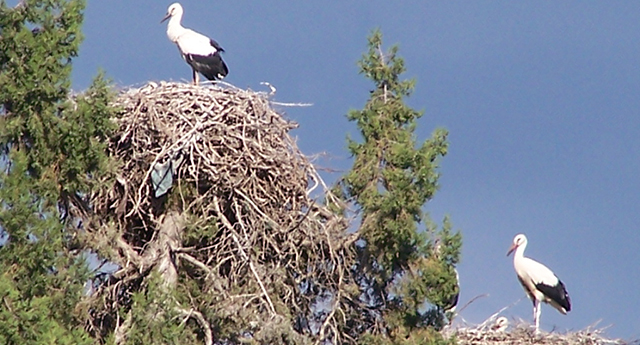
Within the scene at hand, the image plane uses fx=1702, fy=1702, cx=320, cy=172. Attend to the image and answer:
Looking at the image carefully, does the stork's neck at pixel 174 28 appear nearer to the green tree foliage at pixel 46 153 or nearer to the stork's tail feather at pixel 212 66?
the stork's tail feather at pixel 212 66

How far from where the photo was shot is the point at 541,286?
1942 cm

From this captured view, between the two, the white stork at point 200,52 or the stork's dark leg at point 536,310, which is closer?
the white stork at point 200,52

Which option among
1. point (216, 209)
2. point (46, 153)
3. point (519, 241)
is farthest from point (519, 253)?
point (46, 153)

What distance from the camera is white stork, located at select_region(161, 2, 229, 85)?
1788 cm

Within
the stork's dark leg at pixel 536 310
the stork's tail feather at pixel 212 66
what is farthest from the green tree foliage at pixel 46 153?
the stork's dark leg at pixel 536 310

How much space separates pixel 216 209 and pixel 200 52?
119 inches

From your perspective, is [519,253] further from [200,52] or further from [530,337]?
[200,52]

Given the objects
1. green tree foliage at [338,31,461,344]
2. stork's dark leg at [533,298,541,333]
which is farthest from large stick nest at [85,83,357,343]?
stork's dark leg at [533,298,541,333]

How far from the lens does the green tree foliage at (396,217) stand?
587 inches

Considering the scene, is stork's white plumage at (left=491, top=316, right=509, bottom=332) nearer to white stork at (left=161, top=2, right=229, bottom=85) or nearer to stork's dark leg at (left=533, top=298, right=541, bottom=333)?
stork's dark leg at (left=533, top=298, right=541, bottom=333)

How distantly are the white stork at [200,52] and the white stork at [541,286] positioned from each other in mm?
4356

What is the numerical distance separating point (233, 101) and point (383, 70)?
142cm

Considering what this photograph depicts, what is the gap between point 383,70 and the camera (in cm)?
1573

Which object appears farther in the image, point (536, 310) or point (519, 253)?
point (519, 253)
